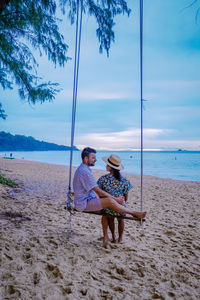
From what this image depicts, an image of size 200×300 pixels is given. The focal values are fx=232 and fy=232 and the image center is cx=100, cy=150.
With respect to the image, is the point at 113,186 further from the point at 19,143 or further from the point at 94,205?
the point at 19,143

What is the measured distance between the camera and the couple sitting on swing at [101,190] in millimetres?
2857

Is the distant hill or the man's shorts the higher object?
the distant hill

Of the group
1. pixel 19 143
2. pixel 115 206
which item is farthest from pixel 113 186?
pixel 19 143

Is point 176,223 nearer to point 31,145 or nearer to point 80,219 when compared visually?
point 80,219

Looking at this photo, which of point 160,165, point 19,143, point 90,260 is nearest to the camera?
point 90,260

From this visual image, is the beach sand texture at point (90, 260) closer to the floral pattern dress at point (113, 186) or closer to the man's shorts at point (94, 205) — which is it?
the man's shorts at point (94, 205)

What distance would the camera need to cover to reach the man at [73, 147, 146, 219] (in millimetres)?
2844

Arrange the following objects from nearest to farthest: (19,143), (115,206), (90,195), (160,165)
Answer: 1. (115,206)
2. (90,195)
3. (160,165)
4. (19,143)

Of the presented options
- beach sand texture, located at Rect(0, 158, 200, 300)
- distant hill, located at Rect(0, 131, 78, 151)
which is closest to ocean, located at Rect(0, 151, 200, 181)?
beach sand texture, located at Rect(0, 158, 200, 300)

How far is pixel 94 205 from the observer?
9.46 ft

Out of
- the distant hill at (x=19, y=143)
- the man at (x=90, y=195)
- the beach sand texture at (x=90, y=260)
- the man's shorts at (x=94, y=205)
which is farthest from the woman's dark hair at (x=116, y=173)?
the distant hill at (x=19, y=143)

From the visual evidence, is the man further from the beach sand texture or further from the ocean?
the ocean

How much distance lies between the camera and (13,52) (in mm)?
5051

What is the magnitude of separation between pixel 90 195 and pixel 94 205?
165mm
